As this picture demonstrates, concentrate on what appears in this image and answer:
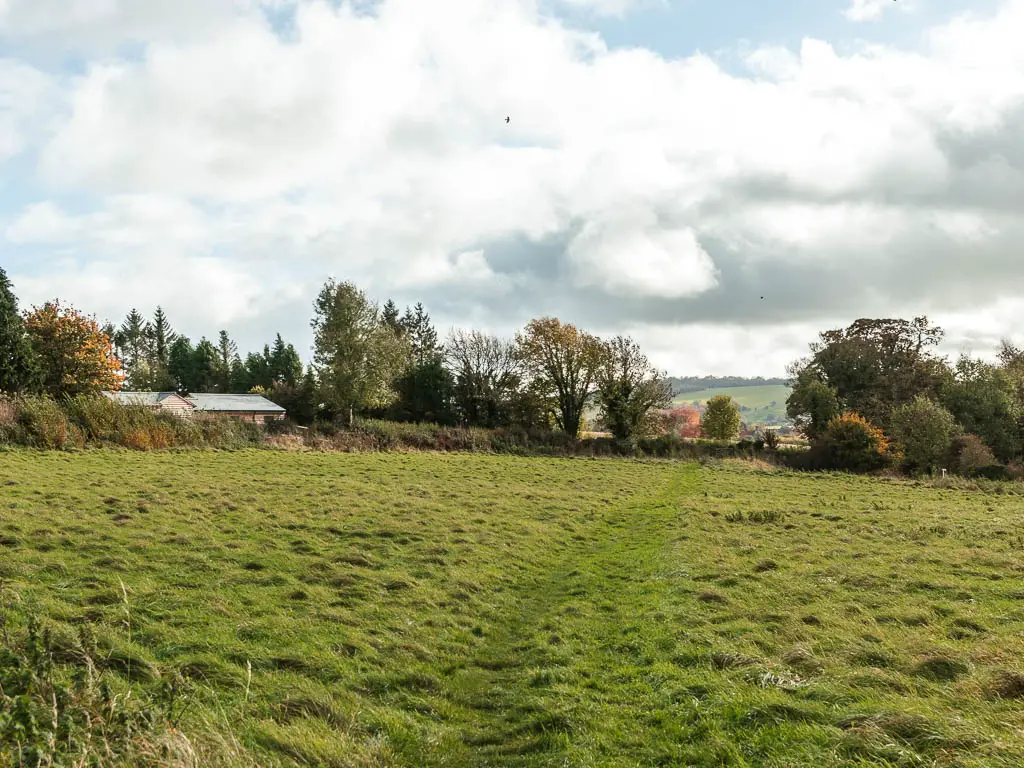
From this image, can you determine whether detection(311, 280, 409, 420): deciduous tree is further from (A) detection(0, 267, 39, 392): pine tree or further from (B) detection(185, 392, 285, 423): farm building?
(A) detection(0, 267, 39, 392): pine tree

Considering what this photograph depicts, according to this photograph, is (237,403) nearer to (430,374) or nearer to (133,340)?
(430,374)

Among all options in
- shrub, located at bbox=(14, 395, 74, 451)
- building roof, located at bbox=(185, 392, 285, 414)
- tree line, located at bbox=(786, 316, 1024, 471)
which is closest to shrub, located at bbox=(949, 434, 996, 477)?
tree line, located at bbox=(786, 316, 1024, 471)

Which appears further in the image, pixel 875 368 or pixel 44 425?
pixel 875 368

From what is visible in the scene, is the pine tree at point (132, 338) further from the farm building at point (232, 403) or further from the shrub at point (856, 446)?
the shrub at point (856, 446)

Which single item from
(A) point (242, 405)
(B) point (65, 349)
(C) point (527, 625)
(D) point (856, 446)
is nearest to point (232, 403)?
(A) point (242, 405)

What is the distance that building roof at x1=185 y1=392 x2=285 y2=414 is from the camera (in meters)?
70.9

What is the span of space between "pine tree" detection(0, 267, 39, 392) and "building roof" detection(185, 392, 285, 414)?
22.8 metres

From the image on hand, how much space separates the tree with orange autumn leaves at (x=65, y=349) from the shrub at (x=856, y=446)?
59422 millimetres

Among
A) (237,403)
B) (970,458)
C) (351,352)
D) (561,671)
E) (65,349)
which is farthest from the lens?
(237,403)

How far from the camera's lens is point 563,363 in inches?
2564

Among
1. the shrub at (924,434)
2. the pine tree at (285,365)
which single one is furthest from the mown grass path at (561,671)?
the pine tree at (285,365)

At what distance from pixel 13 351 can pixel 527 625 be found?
52124 mm

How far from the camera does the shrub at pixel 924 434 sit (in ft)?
151

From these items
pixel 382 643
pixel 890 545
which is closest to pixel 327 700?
pixel 382 643
